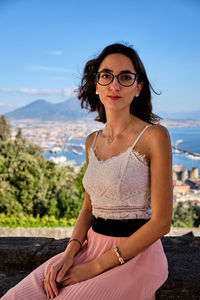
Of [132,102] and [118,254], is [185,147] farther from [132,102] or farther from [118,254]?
[118,254]

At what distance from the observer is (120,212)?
1246 millimetres

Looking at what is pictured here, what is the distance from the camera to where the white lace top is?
4.05 feet

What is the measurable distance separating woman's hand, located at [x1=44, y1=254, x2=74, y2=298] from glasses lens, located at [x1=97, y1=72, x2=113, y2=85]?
745 mm

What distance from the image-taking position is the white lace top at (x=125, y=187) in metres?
1.24

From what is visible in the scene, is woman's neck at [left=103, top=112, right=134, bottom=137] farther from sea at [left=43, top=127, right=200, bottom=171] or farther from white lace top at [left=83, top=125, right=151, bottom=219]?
sea at [left=43, top=127, right=200, bottom=171]

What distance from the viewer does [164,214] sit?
1195 millimetres

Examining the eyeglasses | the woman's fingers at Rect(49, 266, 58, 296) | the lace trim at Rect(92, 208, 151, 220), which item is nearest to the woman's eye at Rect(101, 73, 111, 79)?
the eyeglasses

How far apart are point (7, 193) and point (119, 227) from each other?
901 cm

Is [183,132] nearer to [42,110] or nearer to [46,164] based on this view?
[46,164]

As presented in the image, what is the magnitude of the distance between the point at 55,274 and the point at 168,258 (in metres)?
0.84

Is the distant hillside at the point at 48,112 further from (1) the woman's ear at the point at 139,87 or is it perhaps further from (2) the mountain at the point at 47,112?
(1) the woman's ear at the point at 139,87

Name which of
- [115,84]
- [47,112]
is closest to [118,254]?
[115,84]

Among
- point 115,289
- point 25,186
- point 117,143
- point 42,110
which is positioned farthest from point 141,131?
point 42,110

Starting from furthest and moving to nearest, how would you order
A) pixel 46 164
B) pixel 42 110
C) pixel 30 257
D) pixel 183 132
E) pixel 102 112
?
pixel 42 110 < pixel 183 132 < pixel 46 164 < pixel 30 257 < pixel 102 112
